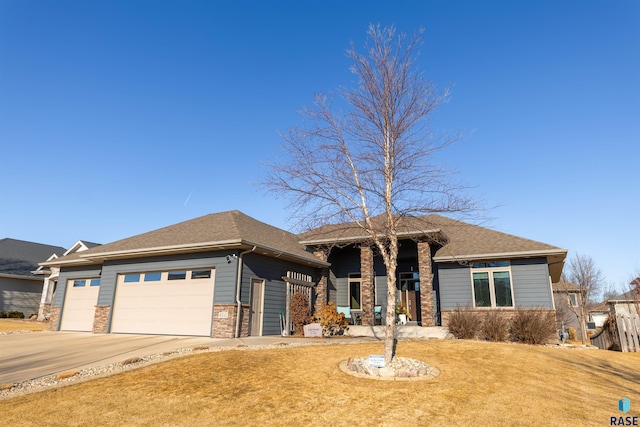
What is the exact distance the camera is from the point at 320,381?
19.2 ft

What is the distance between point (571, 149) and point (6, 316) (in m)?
35.8

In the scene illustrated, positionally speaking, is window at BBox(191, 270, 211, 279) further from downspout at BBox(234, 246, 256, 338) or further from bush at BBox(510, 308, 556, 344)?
bush at BBox(510, 308, 556, 344)

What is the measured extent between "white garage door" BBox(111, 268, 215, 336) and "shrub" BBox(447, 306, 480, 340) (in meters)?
8.85

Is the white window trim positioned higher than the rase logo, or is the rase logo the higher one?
the white window trim

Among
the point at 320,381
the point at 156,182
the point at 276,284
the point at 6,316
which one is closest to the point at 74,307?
the point at 156,182

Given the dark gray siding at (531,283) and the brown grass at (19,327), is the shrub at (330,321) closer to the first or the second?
the dark gray siding at (531,283)

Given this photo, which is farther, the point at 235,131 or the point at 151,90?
the point at 235,131

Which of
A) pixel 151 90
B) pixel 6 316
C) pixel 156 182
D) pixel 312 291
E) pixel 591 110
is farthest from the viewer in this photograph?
pixel 6 316

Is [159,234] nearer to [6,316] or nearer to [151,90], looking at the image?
[151,90]

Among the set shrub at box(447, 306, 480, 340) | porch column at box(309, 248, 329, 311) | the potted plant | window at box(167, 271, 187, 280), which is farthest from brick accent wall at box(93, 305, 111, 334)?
shrub at box(447, 306, 480, 340)

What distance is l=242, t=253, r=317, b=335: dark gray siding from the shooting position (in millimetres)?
12672

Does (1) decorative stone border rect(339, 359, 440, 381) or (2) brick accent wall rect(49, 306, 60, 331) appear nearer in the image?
(1) decorative stone border rect(339, 359, 440, 381)

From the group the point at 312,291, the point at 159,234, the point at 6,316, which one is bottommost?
the point at 6,316

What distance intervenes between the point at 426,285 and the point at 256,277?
287 inches
